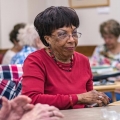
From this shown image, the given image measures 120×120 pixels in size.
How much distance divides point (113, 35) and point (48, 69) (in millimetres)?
3165

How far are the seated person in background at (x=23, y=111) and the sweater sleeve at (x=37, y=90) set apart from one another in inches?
27.5

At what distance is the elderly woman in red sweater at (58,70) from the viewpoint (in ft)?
7.77

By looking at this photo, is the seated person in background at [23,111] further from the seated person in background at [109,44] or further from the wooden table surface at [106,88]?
the seated person in background at [109,44]

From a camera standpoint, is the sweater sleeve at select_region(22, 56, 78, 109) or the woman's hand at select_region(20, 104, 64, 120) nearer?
the woman's hand at select_region(20, 104, 64, 120)

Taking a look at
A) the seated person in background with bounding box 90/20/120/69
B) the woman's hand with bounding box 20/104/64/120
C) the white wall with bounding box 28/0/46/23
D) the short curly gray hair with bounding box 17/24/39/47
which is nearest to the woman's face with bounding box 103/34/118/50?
the seated person in background with bounding box 90/20/120/69

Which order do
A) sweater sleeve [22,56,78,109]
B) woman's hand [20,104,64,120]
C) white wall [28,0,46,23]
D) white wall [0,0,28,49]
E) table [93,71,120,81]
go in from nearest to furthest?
woman's hand [20,104,64,120]
sweater sleeve [22,56,78,109]
table [93,71,120,81]
white wall [0,0,28,49]
white wall [28,0,46,23]

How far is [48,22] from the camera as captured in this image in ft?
8.15

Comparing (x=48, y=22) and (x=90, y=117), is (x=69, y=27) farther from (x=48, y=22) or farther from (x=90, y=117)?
(x=90, y=117)

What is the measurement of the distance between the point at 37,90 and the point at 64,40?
356 millimetres

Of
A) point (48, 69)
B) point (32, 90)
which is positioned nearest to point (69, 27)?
point (48, 69)

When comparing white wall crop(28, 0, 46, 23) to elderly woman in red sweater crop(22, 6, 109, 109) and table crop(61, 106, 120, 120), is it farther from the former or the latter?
table crop(61, 106, 120, 120)

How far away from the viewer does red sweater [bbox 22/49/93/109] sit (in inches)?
92.8

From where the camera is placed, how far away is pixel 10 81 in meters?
2.94

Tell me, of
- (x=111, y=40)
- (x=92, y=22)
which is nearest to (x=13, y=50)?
(x=111, y=40)
